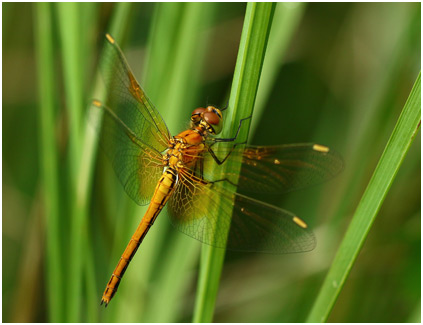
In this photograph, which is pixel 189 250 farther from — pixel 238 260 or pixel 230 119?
pixel 230 119

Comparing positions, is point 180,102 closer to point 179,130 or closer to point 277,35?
point 179,130

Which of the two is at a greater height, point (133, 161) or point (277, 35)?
point (277, 35)

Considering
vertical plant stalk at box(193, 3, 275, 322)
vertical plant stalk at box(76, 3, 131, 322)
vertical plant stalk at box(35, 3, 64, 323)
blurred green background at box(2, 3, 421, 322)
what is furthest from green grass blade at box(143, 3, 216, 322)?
vertical plant stalk at box(193, 3, 275, 322)

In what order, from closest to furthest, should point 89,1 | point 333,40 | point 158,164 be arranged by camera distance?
point 158,164
point 89,1
point 333,40

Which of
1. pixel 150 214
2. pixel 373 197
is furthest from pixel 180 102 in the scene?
pixel 373 197

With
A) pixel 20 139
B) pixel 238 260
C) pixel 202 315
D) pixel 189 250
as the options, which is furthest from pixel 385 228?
pixel 20 139

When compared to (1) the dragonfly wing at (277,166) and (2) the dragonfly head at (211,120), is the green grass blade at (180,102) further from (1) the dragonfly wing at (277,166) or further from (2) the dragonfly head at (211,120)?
(1) the dragonfly wing at (277,166)
